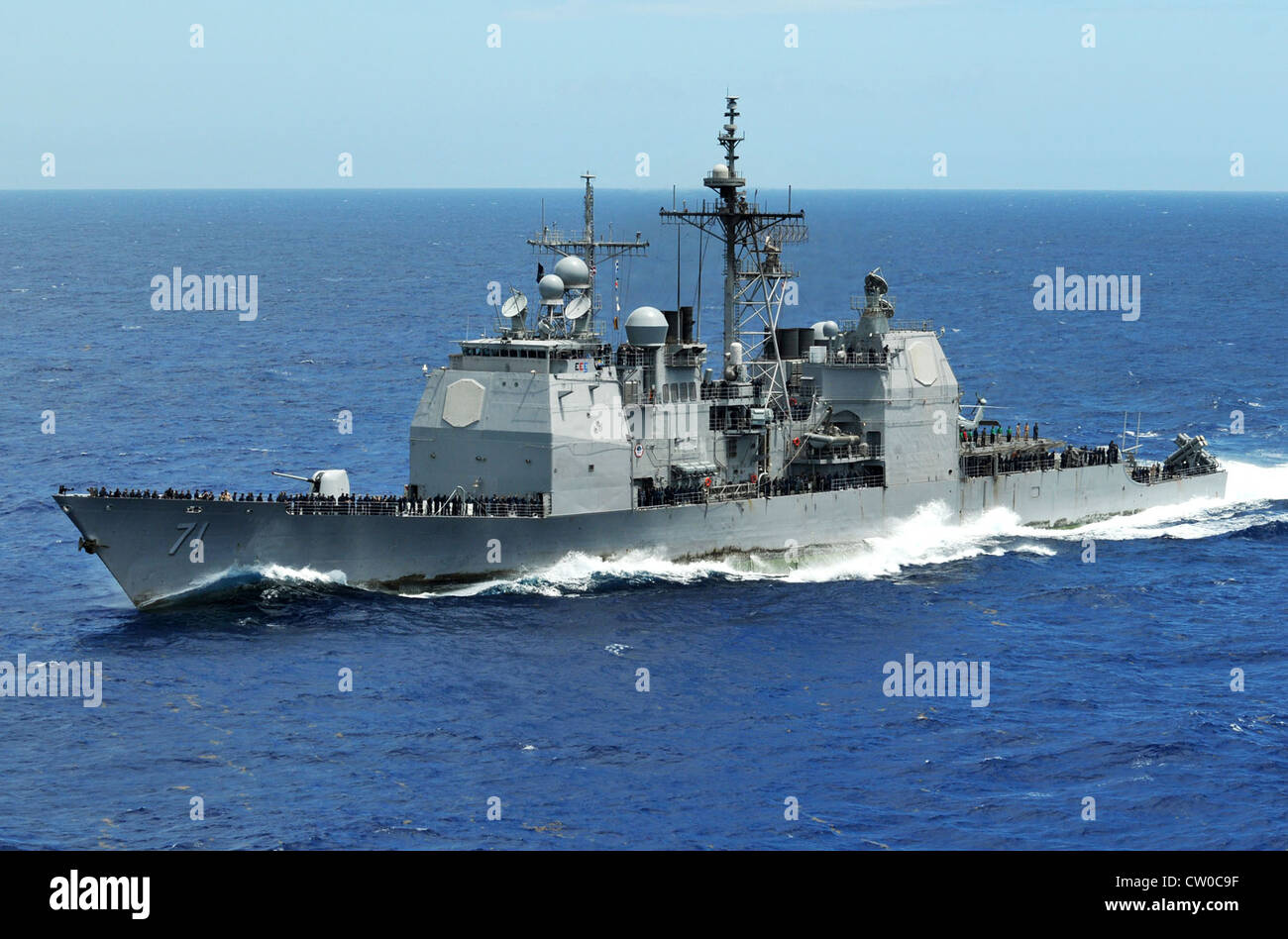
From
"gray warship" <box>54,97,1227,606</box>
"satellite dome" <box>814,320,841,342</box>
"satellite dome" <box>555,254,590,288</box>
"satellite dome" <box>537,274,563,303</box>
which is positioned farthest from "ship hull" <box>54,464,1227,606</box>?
"satellite dome" <box>555,254,590,288</box>

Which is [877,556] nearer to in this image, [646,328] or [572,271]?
[646,328]

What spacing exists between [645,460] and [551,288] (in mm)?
6221

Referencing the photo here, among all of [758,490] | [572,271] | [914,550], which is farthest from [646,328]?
[914,550]

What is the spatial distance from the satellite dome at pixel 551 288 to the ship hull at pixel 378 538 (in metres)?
7.37

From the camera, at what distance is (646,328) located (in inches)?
2082

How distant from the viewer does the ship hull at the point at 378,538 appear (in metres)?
47.2

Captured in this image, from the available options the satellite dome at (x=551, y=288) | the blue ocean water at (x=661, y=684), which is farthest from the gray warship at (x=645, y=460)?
the blue ocean water at (x=661, y=684)

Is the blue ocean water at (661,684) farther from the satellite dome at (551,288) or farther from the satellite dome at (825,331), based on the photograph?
the satellite dome at (551,288)

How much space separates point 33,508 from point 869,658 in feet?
105

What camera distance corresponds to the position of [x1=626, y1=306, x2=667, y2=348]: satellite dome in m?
52.9
